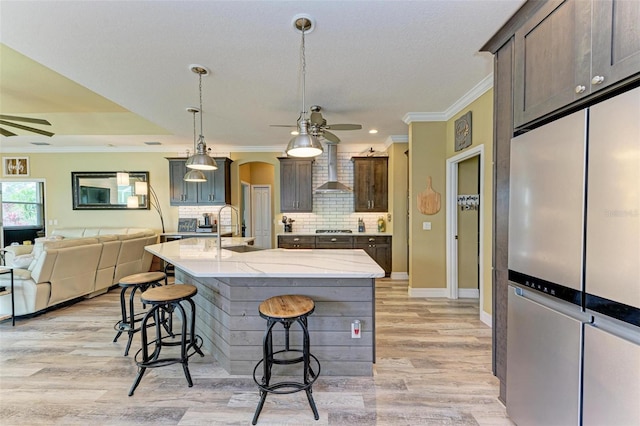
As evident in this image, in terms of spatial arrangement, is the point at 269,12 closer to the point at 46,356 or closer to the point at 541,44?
the point at 541,44

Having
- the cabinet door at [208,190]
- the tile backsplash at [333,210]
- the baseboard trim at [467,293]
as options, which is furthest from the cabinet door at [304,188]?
the baseboard trim at [467,293]

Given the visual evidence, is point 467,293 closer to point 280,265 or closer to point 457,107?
point 457,107

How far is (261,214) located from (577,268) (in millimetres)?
6846

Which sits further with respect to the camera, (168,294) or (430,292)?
(430,292)

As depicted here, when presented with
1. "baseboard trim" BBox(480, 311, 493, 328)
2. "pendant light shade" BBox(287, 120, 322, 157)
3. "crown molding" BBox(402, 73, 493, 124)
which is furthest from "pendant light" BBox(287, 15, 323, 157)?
"baseboard trim" BBox(480, 311, 493, 328)

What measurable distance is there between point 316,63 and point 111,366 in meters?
3.22

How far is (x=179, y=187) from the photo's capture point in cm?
578

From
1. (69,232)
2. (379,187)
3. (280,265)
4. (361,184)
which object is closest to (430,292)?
(379,187)

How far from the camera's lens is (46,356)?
97.2 inches

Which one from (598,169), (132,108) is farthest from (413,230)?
(132,108)

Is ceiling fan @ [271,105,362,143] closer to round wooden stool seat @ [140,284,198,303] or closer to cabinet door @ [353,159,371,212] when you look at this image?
round wooden stool seat @ [140,284,198,303]

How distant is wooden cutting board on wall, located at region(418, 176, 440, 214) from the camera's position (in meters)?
3.99

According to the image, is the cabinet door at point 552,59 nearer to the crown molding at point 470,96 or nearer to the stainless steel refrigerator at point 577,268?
the stainless steel refrigerator at point 577,268

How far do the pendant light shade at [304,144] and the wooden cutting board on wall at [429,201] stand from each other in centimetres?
238
